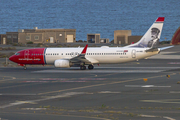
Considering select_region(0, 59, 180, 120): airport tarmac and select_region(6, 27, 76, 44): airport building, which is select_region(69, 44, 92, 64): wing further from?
select_region(6, 27, 76, 44): airport building

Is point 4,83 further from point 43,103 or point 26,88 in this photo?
point 43,103

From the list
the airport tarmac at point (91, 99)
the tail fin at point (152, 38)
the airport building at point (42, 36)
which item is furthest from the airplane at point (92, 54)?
the airport building at point (42, 36)

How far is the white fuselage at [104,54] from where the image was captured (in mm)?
48250

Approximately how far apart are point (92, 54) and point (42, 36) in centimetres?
8375

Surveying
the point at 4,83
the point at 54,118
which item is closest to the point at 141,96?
the point at 54,118

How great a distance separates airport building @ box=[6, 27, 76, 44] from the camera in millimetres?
130000

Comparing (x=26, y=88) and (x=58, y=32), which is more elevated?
(x=58, y=32)

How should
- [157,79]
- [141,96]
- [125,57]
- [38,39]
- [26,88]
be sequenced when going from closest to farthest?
[141,96], [26,88], [157,79], [125,57], [38,39]

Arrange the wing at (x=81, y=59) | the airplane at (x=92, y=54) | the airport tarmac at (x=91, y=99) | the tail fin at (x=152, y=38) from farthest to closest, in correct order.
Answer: the tail fin at (x=152, y=38) → the airplane at (x=92, y=54) → the wing at (x=81, y=59) → the airport tarmac at (x=91, y=99)

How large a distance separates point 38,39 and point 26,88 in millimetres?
101280

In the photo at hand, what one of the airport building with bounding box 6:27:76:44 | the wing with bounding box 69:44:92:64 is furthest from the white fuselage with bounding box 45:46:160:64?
the airport building with bounding box 6:27:76:44

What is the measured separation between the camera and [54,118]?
717 inches

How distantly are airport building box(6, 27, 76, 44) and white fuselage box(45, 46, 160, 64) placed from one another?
266 ft

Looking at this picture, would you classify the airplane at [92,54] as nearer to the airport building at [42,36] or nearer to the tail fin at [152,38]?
the tail fin at [152,38]
